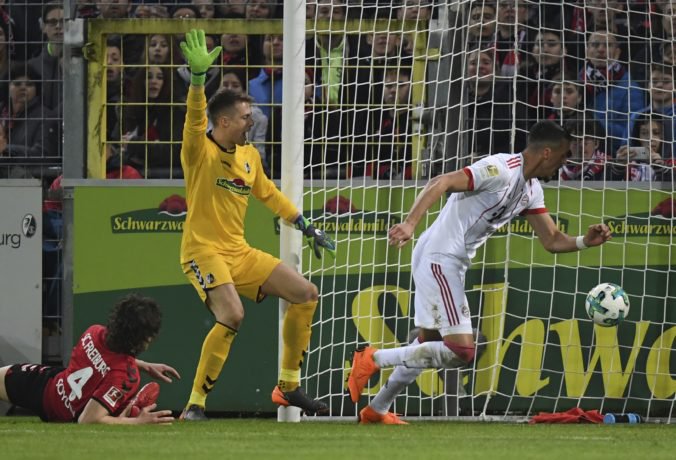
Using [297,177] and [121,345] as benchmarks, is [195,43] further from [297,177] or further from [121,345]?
[121,345]

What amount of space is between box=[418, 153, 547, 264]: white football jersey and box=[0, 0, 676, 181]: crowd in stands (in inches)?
59.2

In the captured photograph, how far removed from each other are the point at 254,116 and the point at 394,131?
1.11 meters

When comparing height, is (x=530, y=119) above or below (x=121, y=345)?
above

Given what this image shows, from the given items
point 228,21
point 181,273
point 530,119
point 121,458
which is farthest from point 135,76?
point 121,458

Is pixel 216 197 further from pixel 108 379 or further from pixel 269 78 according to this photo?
pixel 269 78

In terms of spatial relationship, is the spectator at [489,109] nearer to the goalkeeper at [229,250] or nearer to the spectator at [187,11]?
the goalkeeper at [229,250]

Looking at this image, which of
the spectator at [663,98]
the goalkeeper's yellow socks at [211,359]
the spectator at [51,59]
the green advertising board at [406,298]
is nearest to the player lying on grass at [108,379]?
the goalkeeper's yellow socks at [211,359]

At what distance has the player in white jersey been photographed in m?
8.37

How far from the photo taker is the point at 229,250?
28.9ft

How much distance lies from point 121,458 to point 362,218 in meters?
4.73

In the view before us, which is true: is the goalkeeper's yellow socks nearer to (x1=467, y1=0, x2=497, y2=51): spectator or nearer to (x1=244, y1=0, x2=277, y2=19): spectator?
(x1=467, y1=0, x2=497, y2=51): spectator

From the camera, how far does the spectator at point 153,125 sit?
412 inches

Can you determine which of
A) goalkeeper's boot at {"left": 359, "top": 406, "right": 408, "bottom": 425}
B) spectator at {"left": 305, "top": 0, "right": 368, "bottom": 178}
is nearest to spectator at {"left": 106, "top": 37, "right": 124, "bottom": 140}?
spectator at {"left": 305, "top": 0, "right": 368, "bottom": 178}

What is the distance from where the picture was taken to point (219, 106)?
28.7 feet
